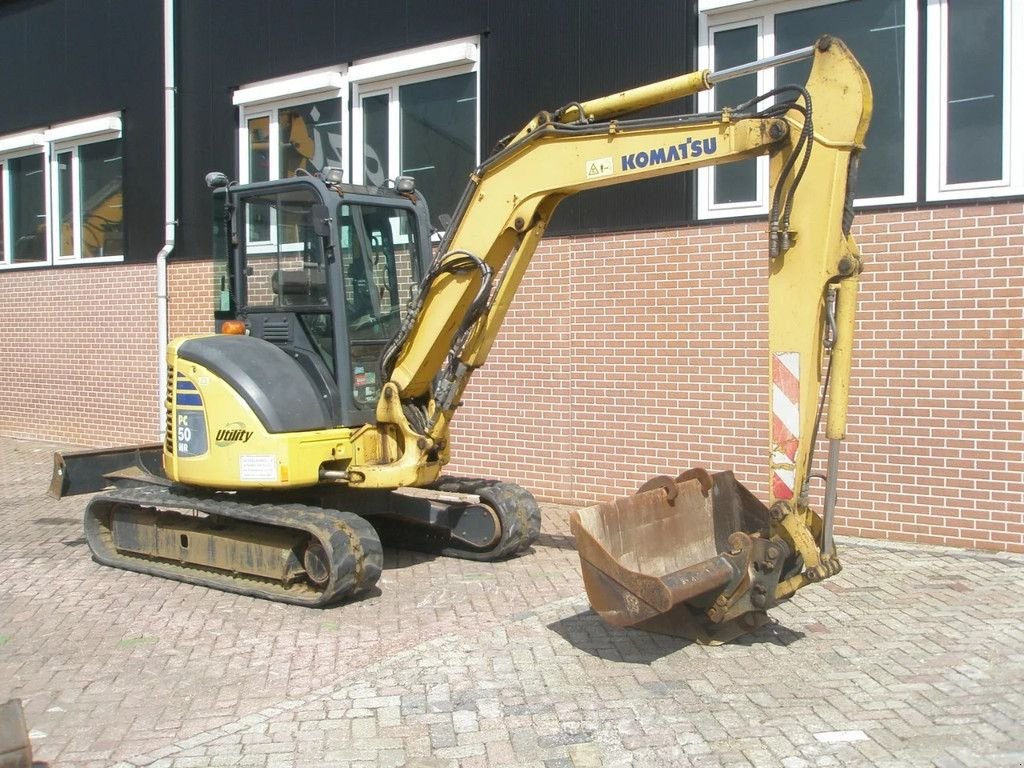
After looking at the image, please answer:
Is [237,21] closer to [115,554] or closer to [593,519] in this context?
[115,554]

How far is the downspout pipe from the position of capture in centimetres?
1283

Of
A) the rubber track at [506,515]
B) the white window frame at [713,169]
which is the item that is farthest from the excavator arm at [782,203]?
the white window frame at [713,169]

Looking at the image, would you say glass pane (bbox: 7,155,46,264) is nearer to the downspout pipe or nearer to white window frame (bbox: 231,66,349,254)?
the downspout pipe

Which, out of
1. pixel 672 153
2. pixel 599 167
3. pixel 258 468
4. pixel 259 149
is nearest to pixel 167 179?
pixel 259 149

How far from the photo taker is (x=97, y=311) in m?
13.9

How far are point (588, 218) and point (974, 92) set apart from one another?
10.8 ft

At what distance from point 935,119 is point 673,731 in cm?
532

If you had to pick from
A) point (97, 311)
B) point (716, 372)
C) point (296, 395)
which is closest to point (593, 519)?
point (296, 395)

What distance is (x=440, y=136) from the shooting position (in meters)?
10.8

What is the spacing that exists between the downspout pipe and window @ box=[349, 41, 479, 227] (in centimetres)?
279

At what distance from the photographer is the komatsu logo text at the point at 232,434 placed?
6.95m

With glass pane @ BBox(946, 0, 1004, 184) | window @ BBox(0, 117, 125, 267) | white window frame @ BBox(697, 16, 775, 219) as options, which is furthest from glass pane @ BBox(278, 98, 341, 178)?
glass pane @ BBox(946, 0, 1004, 184)

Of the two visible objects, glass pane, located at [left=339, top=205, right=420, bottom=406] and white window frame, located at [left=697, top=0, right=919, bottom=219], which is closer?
glass pane, located at [left=339, top=205, right=420, bottom=406]

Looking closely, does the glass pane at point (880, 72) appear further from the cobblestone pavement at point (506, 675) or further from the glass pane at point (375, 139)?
the glass pane at point (375, 139)
